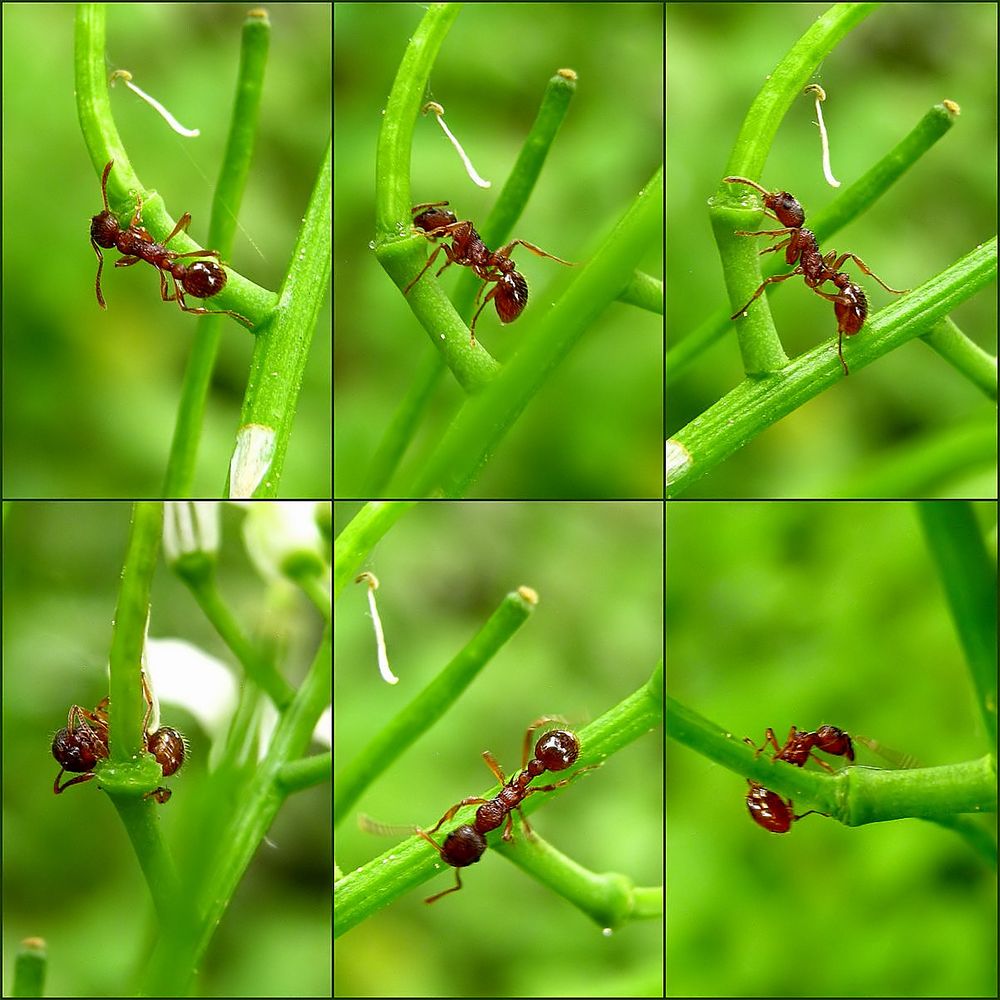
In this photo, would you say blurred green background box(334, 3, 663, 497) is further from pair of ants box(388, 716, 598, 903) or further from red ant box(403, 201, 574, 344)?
pair of ants box(388, 716, 598, 903)

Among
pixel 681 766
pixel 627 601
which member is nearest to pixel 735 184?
pixel 627 601

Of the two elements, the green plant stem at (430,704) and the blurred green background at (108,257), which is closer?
the green plant stem at (430,704)

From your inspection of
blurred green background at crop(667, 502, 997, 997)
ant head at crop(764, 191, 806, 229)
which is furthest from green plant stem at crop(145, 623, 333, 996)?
ant head at crop(764, 191, 806, 229)

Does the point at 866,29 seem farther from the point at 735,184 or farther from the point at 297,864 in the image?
the point at 297,864

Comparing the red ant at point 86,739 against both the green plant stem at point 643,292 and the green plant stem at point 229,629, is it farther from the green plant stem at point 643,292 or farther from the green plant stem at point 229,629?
the green plant stem at point 643,292

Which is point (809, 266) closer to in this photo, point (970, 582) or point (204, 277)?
point (970, 582)

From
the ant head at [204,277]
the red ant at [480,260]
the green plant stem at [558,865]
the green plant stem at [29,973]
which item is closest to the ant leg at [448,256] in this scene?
the red ant at [480,260]
